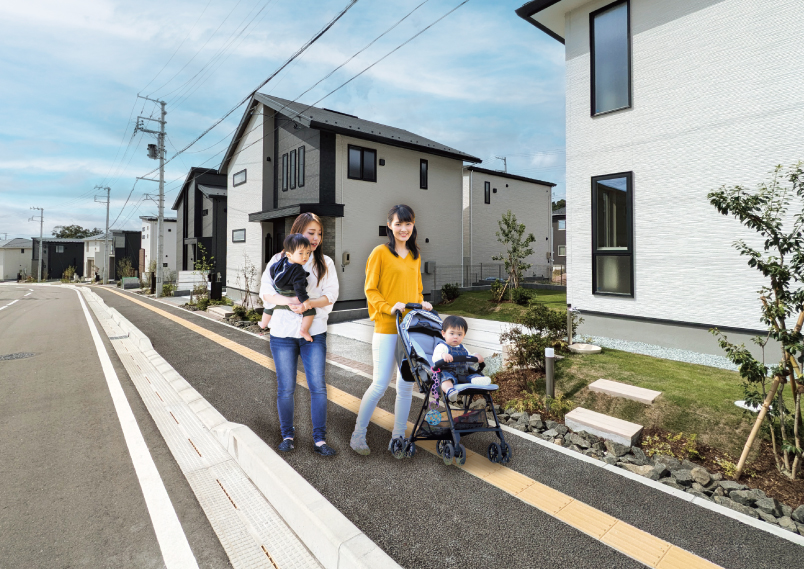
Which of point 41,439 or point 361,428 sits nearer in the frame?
point 361,428

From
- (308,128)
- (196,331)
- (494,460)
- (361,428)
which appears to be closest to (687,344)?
(494,460)

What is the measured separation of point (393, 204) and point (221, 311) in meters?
7.98

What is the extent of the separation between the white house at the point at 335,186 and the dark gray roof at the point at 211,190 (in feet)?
26.1

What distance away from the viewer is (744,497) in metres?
3.42

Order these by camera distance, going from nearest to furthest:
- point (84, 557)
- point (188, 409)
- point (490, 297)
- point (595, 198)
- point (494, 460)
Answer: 1. point (84, 557)
2. point (494, 460)
3. point (188, 409)
4. point (595, 198)
5. point (490, 297)

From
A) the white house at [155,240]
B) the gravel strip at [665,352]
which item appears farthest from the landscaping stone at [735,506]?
the white house at [155,240]

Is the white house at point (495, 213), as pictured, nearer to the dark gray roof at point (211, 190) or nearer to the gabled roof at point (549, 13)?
the gabled roof at point (549, 13)

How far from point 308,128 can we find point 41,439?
41.4ft

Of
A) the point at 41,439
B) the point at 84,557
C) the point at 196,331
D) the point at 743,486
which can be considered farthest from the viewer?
the point at 196,331

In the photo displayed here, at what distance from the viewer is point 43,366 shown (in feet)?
25.9

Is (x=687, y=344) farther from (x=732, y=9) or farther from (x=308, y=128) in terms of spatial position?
(x=308, y=128)

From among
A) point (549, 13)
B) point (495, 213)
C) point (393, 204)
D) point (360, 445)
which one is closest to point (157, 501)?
point (360, 445)

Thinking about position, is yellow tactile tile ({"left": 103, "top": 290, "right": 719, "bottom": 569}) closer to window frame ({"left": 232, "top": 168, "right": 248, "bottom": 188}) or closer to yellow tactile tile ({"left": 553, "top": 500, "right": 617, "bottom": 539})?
yellow tactile tile ({"left": 553, "top": 500, "right": 617, "bottom": 539})

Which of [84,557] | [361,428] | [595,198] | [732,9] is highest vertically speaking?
[732,9]
